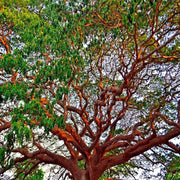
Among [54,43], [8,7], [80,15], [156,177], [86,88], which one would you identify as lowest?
[156,177]

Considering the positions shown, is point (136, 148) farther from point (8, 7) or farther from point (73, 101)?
point (8, 7)

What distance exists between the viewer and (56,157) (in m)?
6.57

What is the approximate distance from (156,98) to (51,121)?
426cm

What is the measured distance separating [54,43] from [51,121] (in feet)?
5.79

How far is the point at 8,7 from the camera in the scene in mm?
5707

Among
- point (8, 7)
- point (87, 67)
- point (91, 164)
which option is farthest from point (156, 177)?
point (8, 7)

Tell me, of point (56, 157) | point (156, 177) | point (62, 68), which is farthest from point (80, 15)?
point (156, 177)

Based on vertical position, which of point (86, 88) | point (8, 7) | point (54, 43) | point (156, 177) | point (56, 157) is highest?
point (8, 7)

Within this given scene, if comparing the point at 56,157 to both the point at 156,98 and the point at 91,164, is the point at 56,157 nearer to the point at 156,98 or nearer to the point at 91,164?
the point at 91,164

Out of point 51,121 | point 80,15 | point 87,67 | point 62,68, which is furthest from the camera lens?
point 87,67

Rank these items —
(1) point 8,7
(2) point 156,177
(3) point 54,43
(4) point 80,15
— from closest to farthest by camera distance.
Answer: (3) point 54,43
(4) point 80,15
(1) point 8,7
(2) point 156,177

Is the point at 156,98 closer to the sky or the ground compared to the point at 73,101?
closer to the ground

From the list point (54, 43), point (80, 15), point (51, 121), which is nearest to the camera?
point (51, 121)

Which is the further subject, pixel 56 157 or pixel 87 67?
pixel 87 67
